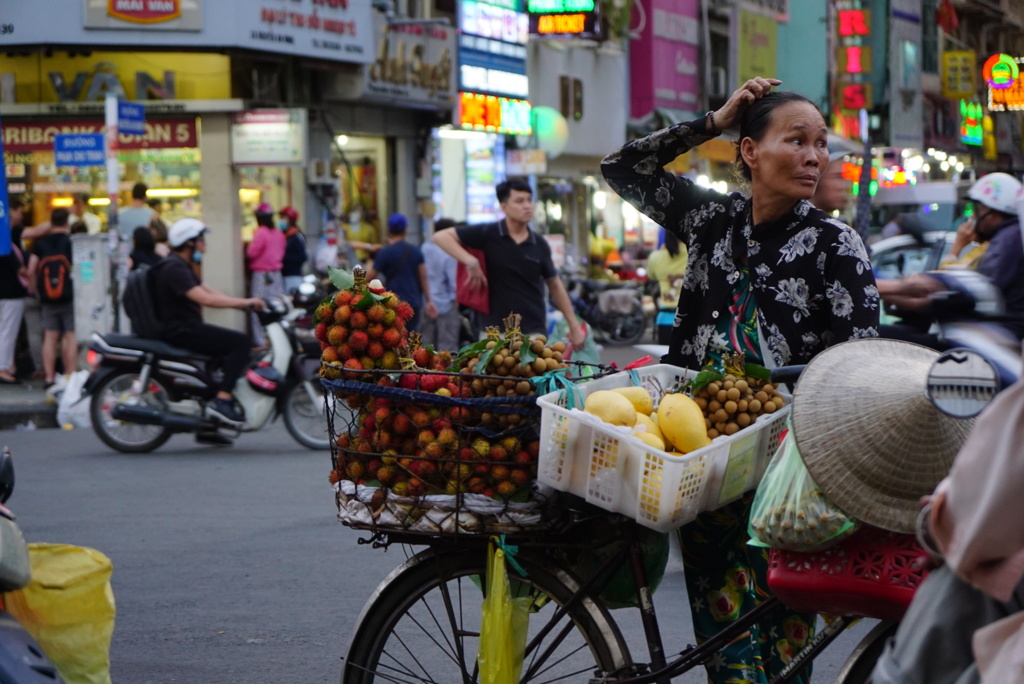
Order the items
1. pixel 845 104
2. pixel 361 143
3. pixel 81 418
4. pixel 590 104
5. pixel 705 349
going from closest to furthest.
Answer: pixel 705 349 → pixel 81 418 → pixel 361 143 → pixel 590 104 → pixel 845 104

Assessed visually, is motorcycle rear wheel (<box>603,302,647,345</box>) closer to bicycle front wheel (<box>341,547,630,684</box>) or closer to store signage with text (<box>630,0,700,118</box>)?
store signage with text (<box>630,0,700,118</box>)

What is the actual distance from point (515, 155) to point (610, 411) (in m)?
22.7

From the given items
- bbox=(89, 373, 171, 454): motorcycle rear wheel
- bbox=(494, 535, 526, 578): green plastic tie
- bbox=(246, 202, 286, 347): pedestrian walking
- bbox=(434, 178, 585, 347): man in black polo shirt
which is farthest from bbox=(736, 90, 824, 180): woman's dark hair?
bbox=(246, 202, 286, 347): pedestrian walking

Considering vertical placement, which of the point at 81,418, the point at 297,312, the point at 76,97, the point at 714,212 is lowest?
the point at 81,418

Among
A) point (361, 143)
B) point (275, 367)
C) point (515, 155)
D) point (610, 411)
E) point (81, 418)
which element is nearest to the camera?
point (610, 411)

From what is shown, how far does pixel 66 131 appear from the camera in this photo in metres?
19.0

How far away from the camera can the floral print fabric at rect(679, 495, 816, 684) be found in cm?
339

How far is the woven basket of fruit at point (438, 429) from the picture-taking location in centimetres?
322

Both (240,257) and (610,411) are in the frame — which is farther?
(240,257)

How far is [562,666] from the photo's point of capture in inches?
168

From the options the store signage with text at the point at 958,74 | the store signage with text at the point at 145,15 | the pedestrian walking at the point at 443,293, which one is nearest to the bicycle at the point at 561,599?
the pedestrian walking at the point at 443,293

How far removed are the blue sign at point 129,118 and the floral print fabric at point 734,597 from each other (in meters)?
12.3

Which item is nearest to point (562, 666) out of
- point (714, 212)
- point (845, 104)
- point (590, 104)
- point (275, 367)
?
point (714, 212)

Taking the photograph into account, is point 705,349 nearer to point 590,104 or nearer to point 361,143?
point 361,143
